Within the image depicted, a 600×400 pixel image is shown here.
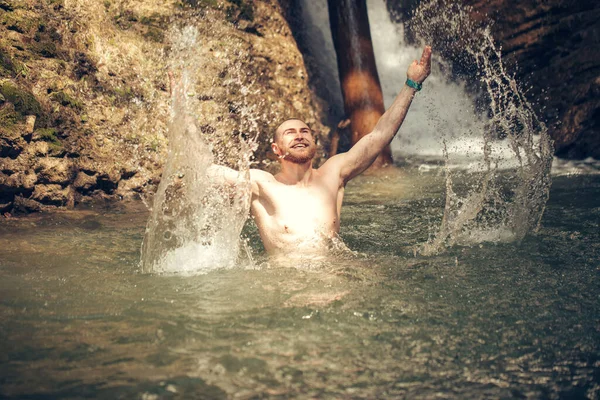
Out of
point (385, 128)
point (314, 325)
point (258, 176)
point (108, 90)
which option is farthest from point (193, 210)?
point (108, 90)

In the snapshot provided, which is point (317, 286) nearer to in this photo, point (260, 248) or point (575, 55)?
point (260, 248)

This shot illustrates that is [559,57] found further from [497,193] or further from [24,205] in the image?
[24,205]

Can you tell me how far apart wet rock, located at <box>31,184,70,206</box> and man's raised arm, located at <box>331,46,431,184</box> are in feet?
9.45

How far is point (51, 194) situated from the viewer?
621 centimetres

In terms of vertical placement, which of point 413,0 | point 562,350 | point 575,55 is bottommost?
point 562,350

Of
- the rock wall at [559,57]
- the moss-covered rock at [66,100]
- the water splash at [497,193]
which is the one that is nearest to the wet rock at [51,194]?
the moss-covered rock at [66,100]

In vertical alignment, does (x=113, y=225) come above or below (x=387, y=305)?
above

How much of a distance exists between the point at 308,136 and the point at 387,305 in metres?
1.61

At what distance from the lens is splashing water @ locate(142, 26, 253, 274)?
14.1 ft

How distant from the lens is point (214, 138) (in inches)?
297

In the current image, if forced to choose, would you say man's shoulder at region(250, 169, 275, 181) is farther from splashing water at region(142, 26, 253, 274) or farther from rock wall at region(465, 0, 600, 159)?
rock wall at region(465, 0, 600, 159)

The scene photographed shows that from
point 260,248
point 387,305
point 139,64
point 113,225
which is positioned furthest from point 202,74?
point 387,305

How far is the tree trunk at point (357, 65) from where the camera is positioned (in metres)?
8.55

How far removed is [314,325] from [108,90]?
4.68 meters
